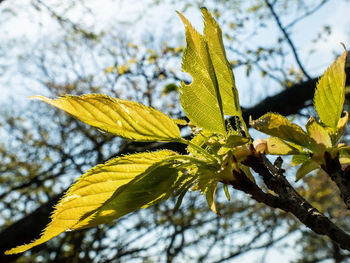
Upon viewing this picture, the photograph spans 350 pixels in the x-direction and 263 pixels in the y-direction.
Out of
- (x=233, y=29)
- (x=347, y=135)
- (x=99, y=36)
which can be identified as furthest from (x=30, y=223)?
(x=347, y=135)

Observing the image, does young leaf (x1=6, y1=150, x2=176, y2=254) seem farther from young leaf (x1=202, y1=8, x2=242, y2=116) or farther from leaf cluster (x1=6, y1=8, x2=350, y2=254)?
young leaf (x1=202, y1=8, x2=242, y2=116)

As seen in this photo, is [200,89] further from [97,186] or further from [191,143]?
[97,186]

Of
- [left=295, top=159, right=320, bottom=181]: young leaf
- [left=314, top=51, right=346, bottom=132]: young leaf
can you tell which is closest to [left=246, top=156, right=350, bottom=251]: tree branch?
[left=295, top=159, right=320, bottom=181]: young leaf

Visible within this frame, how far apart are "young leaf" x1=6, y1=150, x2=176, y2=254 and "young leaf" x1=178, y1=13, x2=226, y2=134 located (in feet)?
0.40

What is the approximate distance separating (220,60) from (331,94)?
213mm

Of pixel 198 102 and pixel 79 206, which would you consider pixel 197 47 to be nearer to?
pixel 198 102

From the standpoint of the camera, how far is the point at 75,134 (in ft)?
18.3

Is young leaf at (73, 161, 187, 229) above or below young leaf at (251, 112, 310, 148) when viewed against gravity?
below

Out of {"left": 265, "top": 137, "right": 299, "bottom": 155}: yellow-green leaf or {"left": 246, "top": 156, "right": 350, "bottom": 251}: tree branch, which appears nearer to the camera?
{"left": 246, "top": 156, "right": 350, "bottom": 251}: tree branch

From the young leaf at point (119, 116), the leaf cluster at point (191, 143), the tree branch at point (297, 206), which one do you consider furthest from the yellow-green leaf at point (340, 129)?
the young leaf at point (119, 116)

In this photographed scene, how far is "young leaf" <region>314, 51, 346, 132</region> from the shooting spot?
557mm

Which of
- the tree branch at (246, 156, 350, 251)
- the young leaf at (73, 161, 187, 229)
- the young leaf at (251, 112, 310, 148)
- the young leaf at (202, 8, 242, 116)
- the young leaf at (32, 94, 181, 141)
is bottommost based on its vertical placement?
the tree branch at (246, 156, 350, 251)

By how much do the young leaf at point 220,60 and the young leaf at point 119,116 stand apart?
12 cm

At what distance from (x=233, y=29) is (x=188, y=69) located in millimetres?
4193
